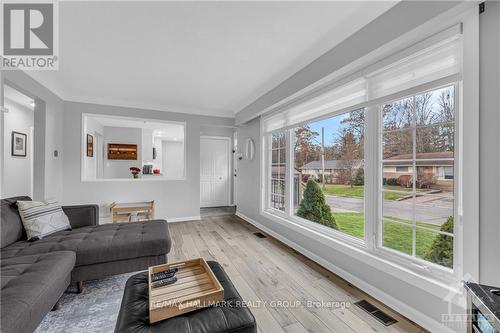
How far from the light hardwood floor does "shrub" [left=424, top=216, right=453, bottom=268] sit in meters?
0.52

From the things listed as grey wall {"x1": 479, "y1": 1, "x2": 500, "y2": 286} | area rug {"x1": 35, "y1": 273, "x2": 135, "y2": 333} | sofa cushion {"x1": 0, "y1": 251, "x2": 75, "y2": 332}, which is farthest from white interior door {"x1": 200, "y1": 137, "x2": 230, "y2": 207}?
grey wall {"x1": 479, "y1": 1, "x2": 500, "y2": 286}

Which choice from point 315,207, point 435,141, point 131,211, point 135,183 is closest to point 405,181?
point 435,141

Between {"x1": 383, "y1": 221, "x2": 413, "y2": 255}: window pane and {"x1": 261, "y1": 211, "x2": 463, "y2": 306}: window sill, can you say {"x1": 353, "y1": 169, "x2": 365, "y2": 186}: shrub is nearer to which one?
{"x1": 383, "y1": 221, "x2": 413, "y2": 255}: window pane

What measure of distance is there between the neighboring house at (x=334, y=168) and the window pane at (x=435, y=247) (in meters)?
0.80

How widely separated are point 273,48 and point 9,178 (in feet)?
17.1

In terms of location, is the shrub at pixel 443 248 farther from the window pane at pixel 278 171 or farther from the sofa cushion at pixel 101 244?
the sofa cushion at pixel 101 244

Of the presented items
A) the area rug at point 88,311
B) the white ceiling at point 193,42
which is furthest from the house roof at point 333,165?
the area rug at point 88,311

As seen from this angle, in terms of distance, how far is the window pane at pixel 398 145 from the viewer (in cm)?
176

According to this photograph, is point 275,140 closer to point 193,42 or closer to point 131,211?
point 193,42

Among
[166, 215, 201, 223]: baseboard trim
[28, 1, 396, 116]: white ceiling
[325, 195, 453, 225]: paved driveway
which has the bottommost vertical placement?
[166, 215, 201, 223]: baseboard trim

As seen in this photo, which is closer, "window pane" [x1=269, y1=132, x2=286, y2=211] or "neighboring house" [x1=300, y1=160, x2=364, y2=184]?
"neighboring house" [x1=300, y1=160, x2=364, y2=184]

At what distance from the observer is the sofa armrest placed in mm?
2516

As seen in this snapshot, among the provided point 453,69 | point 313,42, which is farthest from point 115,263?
point 453,69

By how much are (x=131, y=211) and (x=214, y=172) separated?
105 inches
